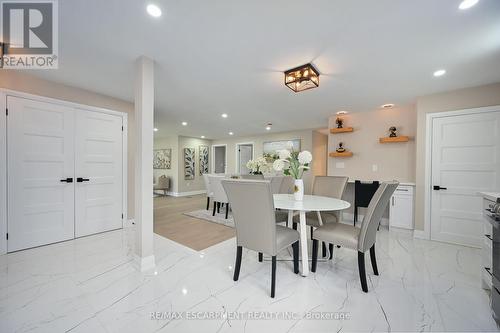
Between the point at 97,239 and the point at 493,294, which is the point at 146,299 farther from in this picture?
the point at 493,294

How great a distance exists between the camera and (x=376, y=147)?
4.04 meters

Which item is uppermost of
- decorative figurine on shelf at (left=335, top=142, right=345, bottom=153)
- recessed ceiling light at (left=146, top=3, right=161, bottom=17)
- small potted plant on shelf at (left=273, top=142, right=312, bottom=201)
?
recessed ceiling light at (left=146, top=3, right=161, bottom=17)

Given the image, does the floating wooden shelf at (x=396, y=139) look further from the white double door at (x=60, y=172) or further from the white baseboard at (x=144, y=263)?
the white double door at (x=60, y=172)

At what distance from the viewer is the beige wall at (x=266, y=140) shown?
620 cm

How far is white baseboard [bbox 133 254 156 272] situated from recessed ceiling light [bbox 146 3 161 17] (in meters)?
2.30

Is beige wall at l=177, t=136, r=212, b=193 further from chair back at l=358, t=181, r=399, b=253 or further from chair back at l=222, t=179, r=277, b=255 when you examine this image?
chair back at l=358, t=181, r=399, b=253

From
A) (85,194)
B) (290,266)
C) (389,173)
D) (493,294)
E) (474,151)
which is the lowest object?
(290,266)

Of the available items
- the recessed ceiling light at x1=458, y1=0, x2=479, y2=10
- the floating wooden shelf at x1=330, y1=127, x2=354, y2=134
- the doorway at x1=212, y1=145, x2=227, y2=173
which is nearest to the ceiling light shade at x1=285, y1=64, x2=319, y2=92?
the recessed ceiling light at x1=458, y1=0, x2=479, y2=10

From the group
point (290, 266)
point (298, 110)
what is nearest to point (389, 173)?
point (298, 110)

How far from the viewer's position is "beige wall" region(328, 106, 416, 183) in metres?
3.71

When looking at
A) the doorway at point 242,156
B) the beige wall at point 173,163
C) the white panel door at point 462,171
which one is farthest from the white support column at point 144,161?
the doorway at point 242,156

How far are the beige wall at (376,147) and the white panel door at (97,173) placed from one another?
4332 mm

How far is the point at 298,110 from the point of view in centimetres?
414

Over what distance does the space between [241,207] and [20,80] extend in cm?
331
